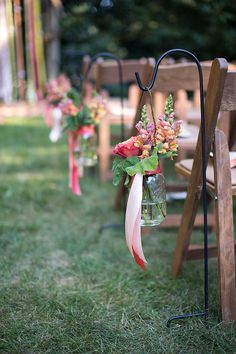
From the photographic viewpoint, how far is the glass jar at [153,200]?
1.79 metres

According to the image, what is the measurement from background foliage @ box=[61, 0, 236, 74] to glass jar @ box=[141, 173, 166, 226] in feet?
25.0

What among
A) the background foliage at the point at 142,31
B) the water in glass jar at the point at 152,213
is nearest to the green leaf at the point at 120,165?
the water in glass jar at the point at 152,213

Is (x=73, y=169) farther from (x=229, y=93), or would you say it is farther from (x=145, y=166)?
(x=229, y=93)

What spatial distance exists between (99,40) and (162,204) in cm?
849

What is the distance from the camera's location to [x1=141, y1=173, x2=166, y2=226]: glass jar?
1.79 meters

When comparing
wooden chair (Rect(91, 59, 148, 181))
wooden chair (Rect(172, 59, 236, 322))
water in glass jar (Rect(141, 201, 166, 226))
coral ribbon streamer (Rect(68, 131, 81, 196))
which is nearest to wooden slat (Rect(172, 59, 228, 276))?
wooden chair (Rect(172, 59, 236, 322))

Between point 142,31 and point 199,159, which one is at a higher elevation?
point 142,31

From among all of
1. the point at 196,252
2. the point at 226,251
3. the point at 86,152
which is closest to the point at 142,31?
the point at 86,152

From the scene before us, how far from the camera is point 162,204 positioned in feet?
5.99

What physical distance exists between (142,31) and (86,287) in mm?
8825

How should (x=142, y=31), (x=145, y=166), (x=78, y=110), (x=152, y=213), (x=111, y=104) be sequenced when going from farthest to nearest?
1. (x=142, y=31)
2. (x=111, y=104)
3. (x=78, y=110)
4. (x=152, y=213)
5. (x=145, y=166)

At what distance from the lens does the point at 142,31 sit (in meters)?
10.2

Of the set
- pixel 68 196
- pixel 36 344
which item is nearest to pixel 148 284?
pixel 36 344

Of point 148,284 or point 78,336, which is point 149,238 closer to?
point 148,284
